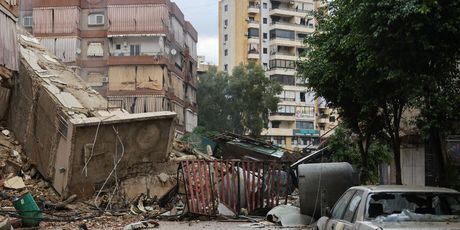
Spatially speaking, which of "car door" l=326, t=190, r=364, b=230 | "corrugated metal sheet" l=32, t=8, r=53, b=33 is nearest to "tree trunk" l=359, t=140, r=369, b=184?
"car door" l=326, t=190, r=364, b=230

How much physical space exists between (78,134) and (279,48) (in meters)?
66.0

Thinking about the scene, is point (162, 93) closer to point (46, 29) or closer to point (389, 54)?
point (46, 29)

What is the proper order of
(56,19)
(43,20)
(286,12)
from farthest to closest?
1. (286,12)
2. (43,20)
3. (56,19)

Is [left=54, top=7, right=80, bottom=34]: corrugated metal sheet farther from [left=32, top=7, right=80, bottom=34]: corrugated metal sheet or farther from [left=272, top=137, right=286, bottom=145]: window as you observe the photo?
[left=272, top=137, right=286, bottom=145]: window

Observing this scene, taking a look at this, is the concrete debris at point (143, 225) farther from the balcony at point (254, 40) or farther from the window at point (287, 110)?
the balcony at point (254, 40)

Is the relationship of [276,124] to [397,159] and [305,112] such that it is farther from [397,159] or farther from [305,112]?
[397,159]

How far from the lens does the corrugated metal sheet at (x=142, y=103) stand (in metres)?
44.0

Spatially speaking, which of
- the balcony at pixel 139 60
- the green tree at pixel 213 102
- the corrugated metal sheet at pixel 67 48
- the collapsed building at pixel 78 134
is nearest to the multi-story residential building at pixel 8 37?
the collapsed building at pixel 78 134

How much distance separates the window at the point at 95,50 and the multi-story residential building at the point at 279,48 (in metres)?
35.9

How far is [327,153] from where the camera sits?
23328mm

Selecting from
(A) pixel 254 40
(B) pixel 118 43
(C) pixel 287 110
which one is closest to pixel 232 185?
(B) pixel 118 43

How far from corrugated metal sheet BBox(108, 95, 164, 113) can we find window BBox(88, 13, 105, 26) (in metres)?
6.64

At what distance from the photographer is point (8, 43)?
17.0 metres

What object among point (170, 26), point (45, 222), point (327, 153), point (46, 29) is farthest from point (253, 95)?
point (45, 222)
